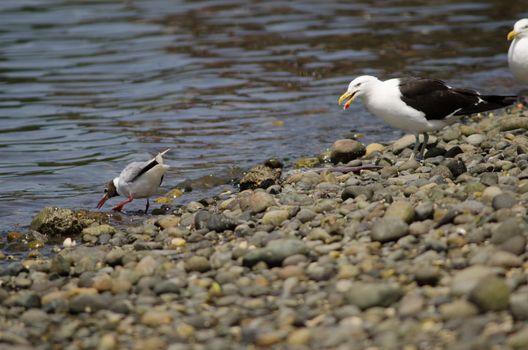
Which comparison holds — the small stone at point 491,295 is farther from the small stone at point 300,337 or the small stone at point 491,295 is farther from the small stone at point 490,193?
Result: the small stone at point 490,193

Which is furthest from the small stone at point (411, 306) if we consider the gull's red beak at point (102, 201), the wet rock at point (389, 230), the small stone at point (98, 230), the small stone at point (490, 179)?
the gull's red beak at point (102, 201)

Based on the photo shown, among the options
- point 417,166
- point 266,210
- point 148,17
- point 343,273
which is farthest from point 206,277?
point 148,17

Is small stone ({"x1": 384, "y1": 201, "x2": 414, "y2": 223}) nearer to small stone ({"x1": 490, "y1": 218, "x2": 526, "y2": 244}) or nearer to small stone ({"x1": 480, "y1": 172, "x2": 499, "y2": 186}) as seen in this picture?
small stone ({"x1": 490, "y1": 218, "x2": 526, "y2": 244})

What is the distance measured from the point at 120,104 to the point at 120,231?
6598mm

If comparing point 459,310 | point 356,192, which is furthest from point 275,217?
point 459,310

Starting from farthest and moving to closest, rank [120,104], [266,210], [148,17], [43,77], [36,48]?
[148,17] < [36,48] < [43,77] < [120,104] < [266,210]

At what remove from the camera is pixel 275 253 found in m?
6.23

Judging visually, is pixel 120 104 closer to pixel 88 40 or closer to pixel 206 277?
pixel 88 40

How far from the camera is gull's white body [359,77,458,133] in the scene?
8898 millimetres

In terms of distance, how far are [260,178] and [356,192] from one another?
5.67 ft

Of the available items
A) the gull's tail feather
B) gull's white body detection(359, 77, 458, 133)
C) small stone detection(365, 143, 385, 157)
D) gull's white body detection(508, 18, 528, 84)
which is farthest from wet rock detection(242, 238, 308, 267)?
gull's white body detection(508, 18, 528, 84)

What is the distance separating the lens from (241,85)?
49.9ft

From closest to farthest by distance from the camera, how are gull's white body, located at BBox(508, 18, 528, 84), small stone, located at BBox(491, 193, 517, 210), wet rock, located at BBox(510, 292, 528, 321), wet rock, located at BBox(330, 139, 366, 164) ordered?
wet rock, located at BBox(510, 292, 528, 321), small stone, located at BBox(491, 193, 517, 210), wet rock, located at BBox(330, 139, 366, 164), gull's white body, located at BBox(508, 18, 528, 84)

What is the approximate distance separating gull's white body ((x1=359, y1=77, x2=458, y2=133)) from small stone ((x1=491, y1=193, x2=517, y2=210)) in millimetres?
2391
